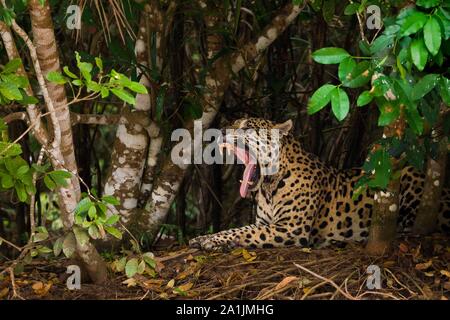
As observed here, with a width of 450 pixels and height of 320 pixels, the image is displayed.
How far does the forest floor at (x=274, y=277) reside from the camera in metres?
5.48

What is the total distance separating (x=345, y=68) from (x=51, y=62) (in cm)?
201

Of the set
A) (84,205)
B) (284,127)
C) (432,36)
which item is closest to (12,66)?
(84,205)

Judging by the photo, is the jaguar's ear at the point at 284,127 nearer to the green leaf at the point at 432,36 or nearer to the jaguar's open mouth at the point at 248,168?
the jaguar's open mouth at the point at 248,168

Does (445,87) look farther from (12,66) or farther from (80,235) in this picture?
(12,66)

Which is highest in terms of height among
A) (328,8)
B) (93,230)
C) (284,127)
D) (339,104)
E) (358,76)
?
(328,8)

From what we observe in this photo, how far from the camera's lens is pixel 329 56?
425 cm

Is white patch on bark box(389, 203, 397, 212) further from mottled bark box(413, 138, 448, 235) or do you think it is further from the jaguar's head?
the jaguar's head

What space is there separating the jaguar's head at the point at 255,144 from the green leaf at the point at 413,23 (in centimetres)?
263

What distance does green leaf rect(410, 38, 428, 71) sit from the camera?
4023 millimetres

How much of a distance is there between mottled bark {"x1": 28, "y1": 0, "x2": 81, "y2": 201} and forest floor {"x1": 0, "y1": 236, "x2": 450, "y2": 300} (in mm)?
822

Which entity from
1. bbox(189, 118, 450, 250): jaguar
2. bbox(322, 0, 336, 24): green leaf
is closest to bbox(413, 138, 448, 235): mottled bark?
bbox(189, 118, 450, 250): jaguar

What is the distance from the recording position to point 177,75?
7324 millimetres

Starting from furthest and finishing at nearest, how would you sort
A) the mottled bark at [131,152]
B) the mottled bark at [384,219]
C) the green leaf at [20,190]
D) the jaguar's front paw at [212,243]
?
the mottled bark at [131,152], the jaguar's front paw at [212,243], the mottled bark at [384,219], the green leaf at [20,190]

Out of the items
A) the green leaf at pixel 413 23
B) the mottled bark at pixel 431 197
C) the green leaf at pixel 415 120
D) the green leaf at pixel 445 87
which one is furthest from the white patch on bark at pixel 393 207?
the green leaf at pixel 413 23
